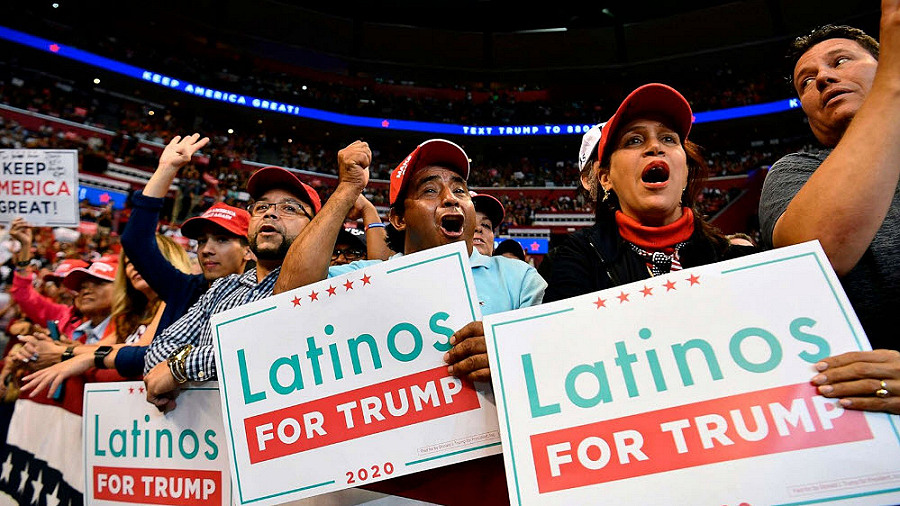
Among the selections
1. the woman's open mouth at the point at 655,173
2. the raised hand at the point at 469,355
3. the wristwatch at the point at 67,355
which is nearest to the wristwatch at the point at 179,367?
the wristwatch at the point at 67,355

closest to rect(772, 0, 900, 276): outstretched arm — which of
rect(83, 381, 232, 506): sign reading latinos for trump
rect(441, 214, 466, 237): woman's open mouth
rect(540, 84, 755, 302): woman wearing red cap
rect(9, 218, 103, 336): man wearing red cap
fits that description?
rect(540, 84, 755, 302): woman wearing red cap

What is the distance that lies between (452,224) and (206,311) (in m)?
1.17

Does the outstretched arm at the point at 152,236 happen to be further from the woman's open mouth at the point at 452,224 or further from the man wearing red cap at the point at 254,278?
the woman's open mouth at the point at 452,224

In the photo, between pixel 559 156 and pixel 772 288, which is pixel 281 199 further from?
pixel 559 156

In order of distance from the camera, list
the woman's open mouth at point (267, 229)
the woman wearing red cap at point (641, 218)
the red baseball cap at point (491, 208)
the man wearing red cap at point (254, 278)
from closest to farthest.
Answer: the woman wearing red cap at point (641, 218) < the man wearing red cap at point (254, 278) < the woman's open mouth at point (267, 229) < the red baseball cap at point (491, 208)

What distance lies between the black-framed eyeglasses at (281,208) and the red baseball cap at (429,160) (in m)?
0.56

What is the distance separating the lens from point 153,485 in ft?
5.85

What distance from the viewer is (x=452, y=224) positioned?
194 cm

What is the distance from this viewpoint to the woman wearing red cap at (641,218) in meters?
1.44

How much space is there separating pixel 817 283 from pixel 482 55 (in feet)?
96.4

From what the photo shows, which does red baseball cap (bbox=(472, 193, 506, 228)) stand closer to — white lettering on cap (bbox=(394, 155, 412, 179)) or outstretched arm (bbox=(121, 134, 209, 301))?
white lettering on cap (bbox=(394, 155, 412, 179))

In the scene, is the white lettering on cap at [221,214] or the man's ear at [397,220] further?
the white lettering on cap at [221,214]

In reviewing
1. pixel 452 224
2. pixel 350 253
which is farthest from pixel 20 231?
pixel 452 224

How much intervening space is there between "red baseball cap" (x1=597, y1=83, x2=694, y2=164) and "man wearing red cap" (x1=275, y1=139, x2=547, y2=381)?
53 centimetres
